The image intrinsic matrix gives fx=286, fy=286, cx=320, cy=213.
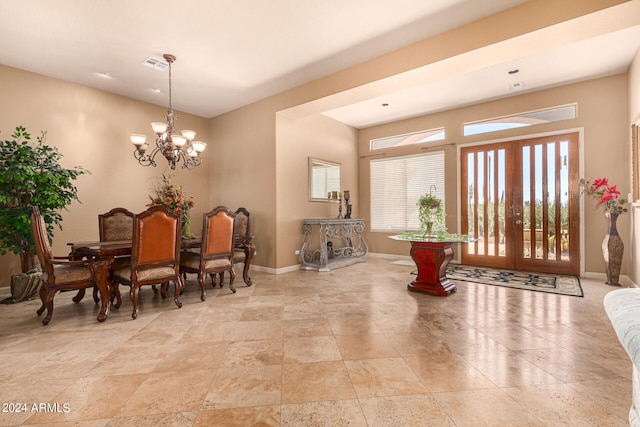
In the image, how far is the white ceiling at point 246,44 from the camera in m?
2.82

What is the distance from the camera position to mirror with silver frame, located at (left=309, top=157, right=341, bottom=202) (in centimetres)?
561

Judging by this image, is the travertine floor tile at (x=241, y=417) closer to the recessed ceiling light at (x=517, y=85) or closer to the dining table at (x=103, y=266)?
the dining table at (x=103, y=266)

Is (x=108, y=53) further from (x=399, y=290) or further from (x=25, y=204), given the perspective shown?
(x=399, y=290)

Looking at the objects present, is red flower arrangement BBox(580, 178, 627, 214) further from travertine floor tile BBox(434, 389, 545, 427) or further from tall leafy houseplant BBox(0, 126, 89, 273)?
tall leafy houseplant BBox(0, 126, 89, 273)

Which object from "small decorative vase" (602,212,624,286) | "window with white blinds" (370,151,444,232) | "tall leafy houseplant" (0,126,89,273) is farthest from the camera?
"window with white blinds" (370,151,444,232)

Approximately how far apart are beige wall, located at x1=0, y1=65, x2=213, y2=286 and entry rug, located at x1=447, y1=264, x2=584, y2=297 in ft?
18.4

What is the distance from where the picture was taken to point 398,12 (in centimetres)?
289

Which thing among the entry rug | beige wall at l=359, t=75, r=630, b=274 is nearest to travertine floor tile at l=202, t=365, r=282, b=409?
the entry rug

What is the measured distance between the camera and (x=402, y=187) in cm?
628

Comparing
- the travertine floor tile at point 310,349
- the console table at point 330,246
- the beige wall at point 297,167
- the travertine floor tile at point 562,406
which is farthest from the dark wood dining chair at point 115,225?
the travertine floor tile at point 562,406

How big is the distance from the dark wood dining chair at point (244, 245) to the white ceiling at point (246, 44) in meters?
2.16

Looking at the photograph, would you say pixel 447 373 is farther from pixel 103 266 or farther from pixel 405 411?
pixel 103 266

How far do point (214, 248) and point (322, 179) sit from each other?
291cm

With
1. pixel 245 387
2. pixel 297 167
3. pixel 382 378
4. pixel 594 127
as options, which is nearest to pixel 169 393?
pixel 245 387
